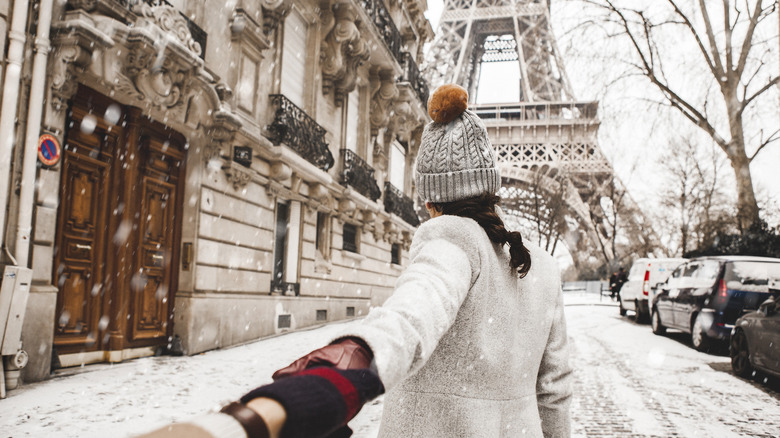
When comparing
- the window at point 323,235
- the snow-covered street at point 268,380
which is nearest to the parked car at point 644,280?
the snow-covered street at point 268,380

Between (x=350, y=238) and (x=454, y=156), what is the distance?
14.8 m

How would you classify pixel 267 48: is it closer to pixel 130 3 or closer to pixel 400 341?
pixel 130 3

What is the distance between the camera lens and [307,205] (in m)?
12.7

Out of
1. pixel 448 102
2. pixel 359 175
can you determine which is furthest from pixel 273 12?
pixel 448 102

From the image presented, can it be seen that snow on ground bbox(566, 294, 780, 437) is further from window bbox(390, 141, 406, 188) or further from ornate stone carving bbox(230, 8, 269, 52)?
window bbox(390, 141, 406, 188)

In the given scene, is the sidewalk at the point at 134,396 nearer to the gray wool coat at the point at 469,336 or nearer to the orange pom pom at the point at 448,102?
the gray wool coat at the point at 469,336

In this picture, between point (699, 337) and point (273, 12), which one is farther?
point (273, 12)

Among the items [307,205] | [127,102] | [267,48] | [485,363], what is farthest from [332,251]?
[485,363]

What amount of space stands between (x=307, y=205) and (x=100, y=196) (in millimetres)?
5902

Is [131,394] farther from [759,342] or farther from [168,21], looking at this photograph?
[759,342]

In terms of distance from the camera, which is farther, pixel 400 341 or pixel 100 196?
pixel 100 196

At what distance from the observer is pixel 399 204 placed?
2022 centimetres

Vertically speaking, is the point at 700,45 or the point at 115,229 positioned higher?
the point at 700,45

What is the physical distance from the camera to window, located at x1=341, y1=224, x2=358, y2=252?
1563 cm
